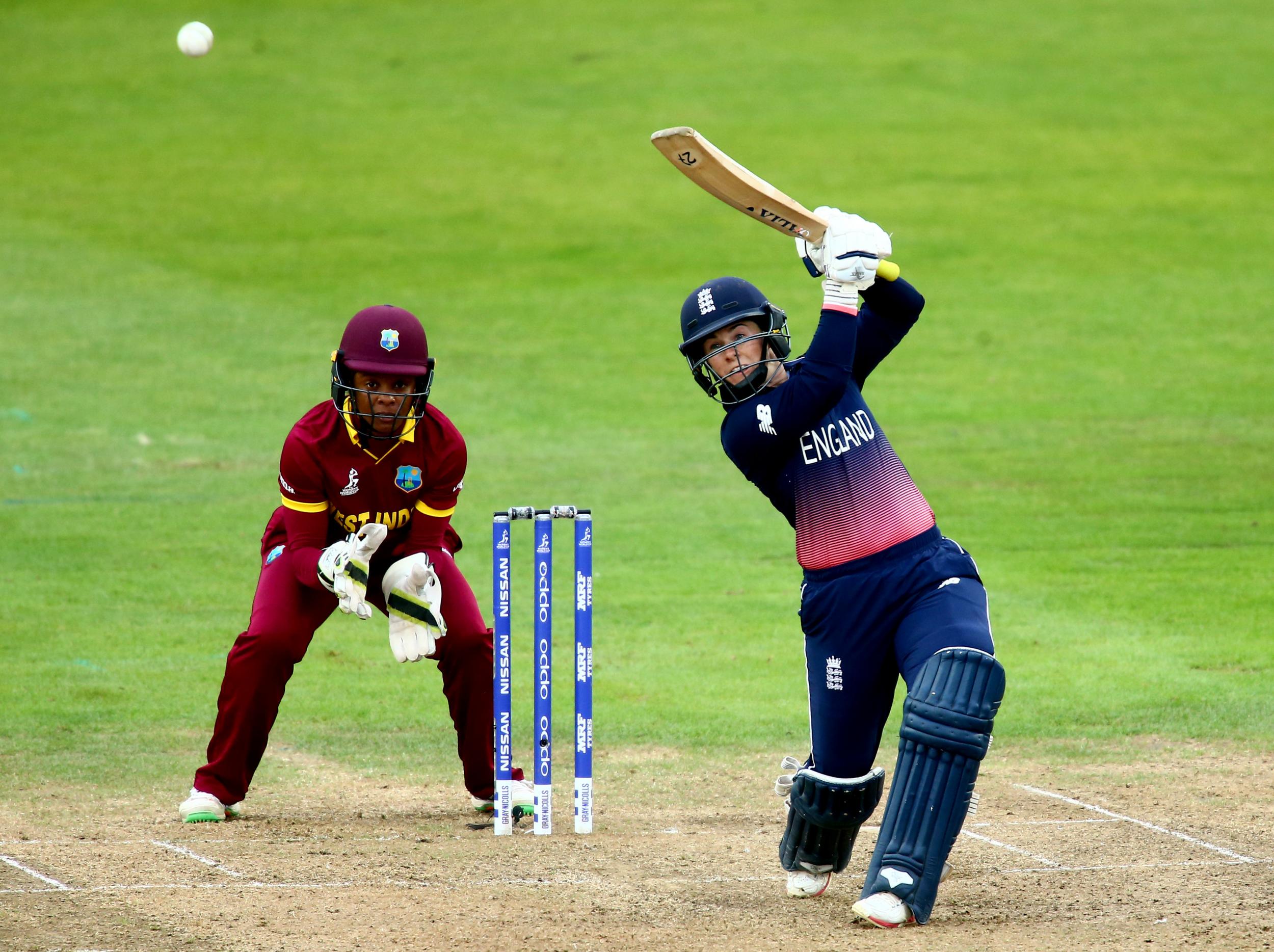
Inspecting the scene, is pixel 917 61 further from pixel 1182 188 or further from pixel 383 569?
pixel 383 569

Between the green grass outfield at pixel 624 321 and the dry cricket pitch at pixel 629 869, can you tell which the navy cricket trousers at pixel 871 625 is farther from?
the green grass outfield at pixel 624 321

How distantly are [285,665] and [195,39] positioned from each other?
42.3ft

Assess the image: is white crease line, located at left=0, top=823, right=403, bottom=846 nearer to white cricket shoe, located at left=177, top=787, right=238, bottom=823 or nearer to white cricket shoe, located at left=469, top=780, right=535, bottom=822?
white cricket shoe, located at left=177, top=787, right=238, bottom=823

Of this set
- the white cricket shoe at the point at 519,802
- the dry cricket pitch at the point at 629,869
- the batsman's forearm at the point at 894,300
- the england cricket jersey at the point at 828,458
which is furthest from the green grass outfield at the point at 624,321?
the batsman's forearm at the point at 894,300

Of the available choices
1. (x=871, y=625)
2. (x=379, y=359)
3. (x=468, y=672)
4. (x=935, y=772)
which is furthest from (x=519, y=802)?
(x=935, y=772)

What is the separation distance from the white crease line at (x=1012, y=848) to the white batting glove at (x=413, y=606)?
1954 mm

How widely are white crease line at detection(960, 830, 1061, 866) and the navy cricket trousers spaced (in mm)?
637

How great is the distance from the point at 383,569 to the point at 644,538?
539 centimetres

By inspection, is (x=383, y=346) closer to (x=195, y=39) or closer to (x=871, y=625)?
(x=871, y=625)

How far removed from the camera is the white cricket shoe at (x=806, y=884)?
16.2 ft

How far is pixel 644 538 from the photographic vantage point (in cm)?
1120

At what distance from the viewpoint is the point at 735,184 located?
518cm

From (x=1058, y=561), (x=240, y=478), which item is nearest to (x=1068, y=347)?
(x=1058, y=561)

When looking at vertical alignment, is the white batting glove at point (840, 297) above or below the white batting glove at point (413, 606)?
above
